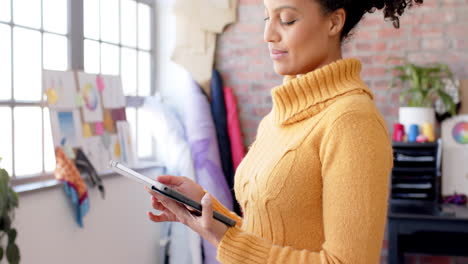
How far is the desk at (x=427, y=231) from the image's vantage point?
2.99 m

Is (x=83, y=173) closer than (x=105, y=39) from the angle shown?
Yes

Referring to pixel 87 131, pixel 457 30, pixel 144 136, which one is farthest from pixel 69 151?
Answer: pixel 457 30

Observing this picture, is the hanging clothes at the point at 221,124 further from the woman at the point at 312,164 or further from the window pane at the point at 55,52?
the woman at the point at 312,164

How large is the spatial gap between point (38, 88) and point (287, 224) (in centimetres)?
213

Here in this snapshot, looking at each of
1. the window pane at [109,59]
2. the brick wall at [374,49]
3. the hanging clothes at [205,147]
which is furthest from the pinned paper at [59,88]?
the brick wall at [374,49]

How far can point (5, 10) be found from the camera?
2.66 meters

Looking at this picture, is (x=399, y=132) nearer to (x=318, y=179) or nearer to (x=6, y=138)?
(x=6, y=138)

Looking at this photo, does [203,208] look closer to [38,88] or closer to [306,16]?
[306,16]

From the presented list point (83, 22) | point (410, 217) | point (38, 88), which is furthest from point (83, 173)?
point (410, 217)

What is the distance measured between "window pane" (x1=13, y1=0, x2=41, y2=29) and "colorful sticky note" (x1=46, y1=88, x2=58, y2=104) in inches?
13.6

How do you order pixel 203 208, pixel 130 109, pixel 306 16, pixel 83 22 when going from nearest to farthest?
pixel 203 208
pixel 306 16
pixel 83 22
pixel 130 109

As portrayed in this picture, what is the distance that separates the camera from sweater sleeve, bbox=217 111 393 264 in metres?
0.98

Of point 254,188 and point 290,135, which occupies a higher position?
point 290,135

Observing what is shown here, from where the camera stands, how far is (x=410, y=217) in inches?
119
